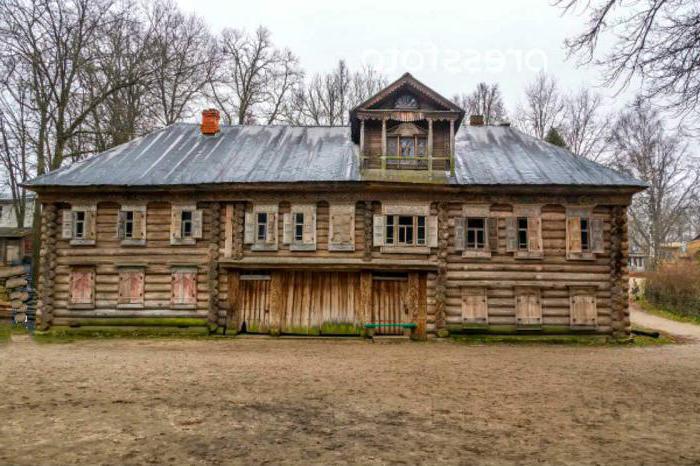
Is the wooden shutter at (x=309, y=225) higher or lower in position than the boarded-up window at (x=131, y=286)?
higher

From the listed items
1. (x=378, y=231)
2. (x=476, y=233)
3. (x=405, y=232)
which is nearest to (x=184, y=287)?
(x=378, y=231)

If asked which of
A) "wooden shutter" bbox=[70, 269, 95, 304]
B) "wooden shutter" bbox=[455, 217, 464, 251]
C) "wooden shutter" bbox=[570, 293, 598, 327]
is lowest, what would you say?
"wooden shutter" bbox=[570, 293, 598, 327]

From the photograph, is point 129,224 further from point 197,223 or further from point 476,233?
point 476,233

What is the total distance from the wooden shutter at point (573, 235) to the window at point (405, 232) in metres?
4.98

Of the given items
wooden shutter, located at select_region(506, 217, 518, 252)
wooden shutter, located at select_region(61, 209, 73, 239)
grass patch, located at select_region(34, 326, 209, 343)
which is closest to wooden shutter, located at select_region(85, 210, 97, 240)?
wooden shutter, located at select_region(61, 209, 73, 239)

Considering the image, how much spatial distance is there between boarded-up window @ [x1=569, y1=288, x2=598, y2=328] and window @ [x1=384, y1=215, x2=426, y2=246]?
552cm

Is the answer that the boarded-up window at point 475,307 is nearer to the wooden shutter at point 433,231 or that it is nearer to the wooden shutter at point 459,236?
the wooden shutter at point 459,236

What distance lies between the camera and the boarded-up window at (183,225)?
16922 mm

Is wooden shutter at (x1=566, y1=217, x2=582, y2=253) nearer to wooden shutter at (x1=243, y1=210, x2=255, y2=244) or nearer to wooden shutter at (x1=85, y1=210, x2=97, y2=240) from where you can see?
→ wooden shutter at (x1=243, y1=210, x2=255, y2=244)

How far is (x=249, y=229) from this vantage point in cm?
1681

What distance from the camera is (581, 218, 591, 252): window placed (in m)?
16.7

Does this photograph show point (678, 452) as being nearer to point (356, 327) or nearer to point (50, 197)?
point (356, 327)

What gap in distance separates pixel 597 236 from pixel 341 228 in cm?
890

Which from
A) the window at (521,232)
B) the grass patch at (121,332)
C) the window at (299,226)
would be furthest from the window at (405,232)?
the grass patch at (121,332)
